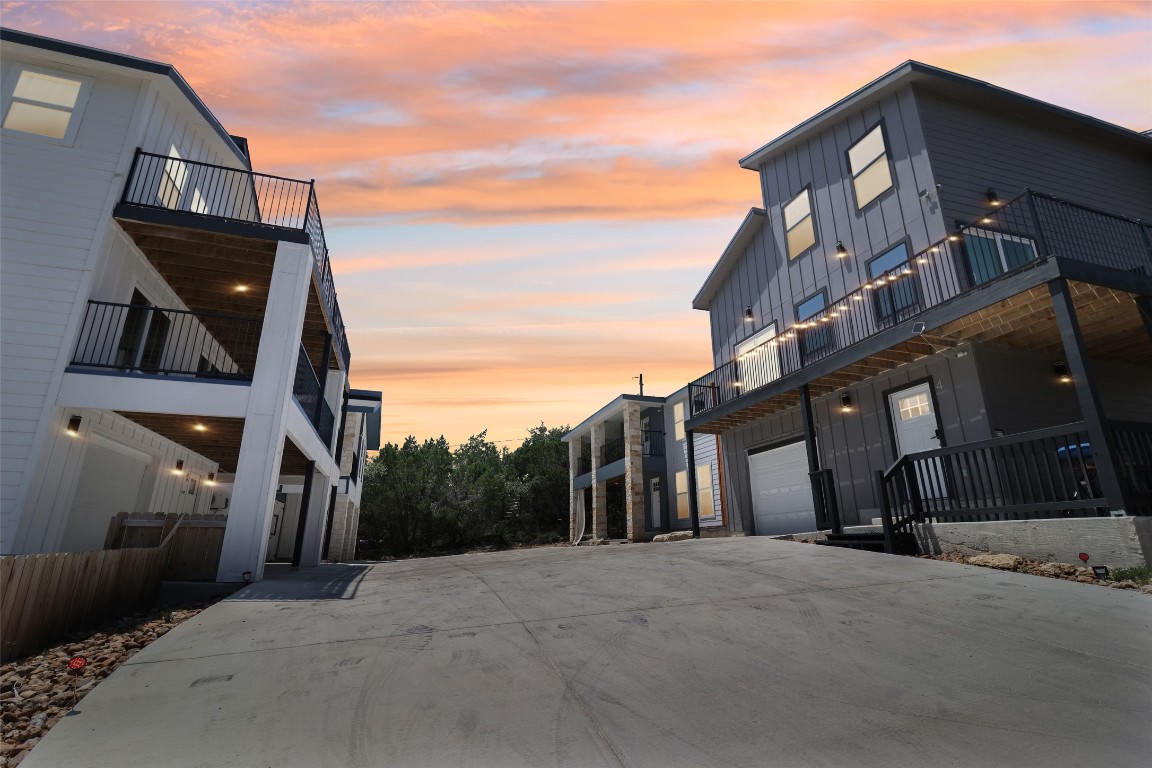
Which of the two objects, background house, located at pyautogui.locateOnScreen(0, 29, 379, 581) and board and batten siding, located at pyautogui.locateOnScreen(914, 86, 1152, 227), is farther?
board and batten siding, located at pyautogui.locateOnScreen(914, 86, 1152, 227)

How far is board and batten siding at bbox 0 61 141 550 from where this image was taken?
28.4 feet

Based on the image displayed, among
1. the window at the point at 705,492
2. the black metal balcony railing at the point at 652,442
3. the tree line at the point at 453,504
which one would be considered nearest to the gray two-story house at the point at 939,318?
the window at the point at 705,492

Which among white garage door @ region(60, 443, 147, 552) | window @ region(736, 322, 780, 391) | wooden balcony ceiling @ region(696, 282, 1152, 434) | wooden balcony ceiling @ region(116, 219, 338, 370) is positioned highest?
wooden balcony ceiling @ region(116, 219, 338, 370)

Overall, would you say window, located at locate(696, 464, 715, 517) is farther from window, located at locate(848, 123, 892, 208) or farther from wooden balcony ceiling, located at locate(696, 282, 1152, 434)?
window, located at locate(848, 123, 892, 208)

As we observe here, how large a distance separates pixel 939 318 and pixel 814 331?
4.66m

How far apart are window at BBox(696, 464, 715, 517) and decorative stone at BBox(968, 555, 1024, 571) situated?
37.6 ft

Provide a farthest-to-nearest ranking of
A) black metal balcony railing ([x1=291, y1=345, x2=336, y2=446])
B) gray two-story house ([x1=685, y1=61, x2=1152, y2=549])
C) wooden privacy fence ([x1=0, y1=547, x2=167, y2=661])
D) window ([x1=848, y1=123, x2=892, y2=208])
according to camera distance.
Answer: window ([x1=848, y1=123, x2=892, y2=208]), black metal balcony railing ([x1=291, y1=345, x2=336, y2=446]), gray two-story house ([x1=685, y1=61, x2=1152, y2=549]), wooden privacy fence ([x1=0, y1=547, x2=167, y2=661])

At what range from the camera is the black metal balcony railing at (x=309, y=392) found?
11141 millimetres

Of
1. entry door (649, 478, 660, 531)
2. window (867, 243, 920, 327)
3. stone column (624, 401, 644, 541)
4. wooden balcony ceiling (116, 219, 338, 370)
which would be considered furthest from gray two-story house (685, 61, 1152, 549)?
wooden balcony ceiling (116, 219, 338, 370)

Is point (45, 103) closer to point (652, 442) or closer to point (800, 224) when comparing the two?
point (800, 224)

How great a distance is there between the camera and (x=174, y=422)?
11.0 m

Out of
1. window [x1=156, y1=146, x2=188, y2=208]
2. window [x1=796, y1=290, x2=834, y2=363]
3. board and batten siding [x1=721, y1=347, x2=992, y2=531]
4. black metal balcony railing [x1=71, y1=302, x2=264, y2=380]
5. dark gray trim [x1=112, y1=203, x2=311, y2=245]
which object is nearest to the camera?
black metal balcony railing [x1=71, y1=302, x2=264, y2=380]

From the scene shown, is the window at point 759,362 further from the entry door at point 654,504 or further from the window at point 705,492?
the entry door at point 654,504

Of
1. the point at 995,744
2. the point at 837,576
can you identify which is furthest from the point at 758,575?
the point at 995,744
